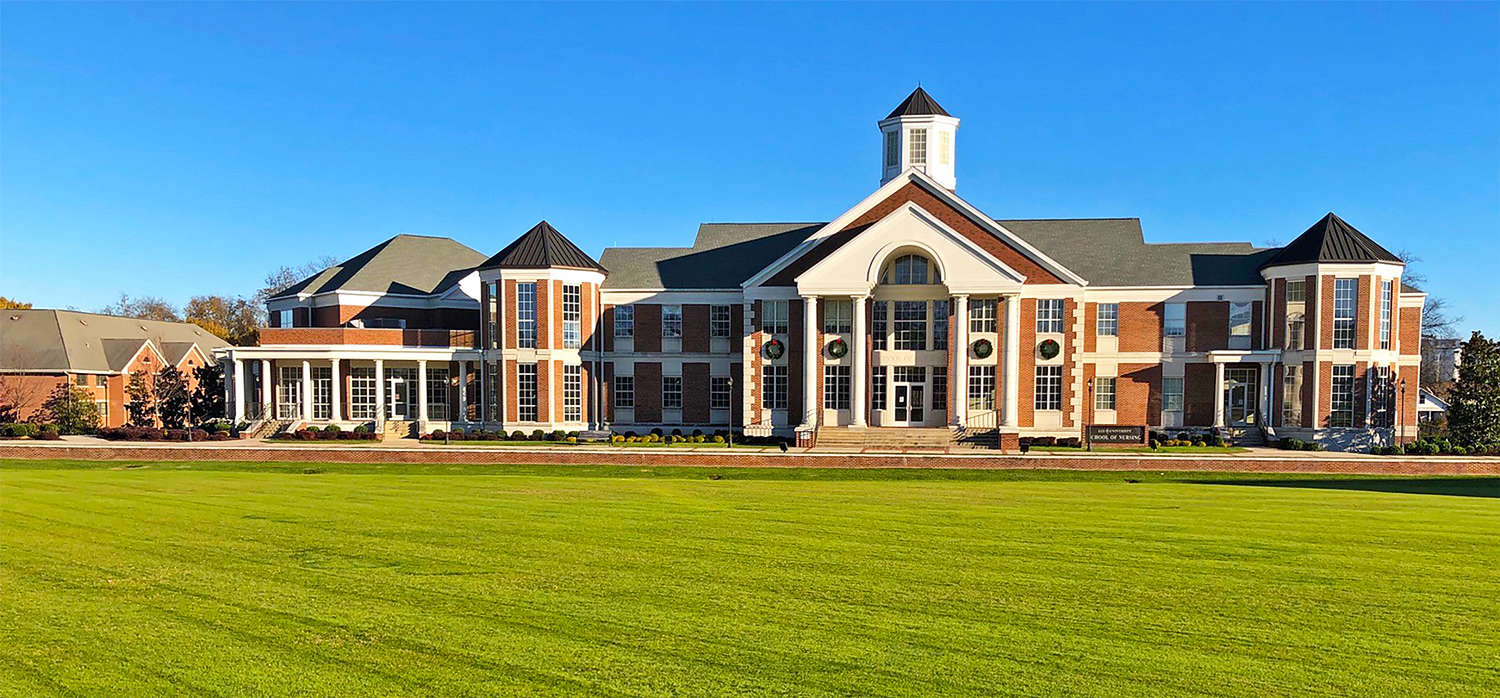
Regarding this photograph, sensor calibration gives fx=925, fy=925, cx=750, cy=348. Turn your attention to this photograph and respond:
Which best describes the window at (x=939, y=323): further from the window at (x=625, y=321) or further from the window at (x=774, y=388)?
the window at (x=625, y=321)

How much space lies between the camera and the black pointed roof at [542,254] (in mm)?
40469

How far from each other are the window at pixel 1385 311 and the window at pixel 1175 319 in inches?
280

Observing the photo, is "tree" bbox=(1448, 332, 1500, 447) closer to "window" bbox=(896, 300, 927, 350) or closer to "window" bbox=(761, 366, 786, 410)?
"window" bbox=(896, 300, 927, 350)

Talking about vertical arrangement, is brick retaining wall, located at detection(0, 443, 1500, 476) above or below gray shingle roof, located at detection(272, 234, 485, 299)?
below

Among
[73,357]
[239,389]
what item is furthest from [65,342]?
[239,389]

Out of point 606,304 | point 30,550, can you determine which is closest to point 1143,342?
point 606,304

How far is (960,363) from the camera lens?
1459 inches

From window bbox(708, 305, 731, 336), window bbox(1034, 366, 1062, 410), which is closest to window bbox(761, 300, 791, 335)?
window bbox(708, 305, 731, 336)

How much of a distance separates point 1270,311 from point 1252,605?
33690mm

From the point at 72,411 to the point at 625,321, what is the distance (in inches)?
1071

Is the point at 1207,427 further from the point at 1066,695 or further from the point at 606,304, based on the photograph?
the point at 1066,695

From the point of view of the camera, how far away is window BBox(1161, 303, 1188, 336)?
4019cm

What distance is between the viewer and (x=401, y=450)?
32.0 metres

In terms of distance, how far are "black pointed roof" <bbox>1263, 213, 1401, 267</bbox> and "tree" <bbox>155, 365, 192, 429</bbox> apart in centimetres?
4952
